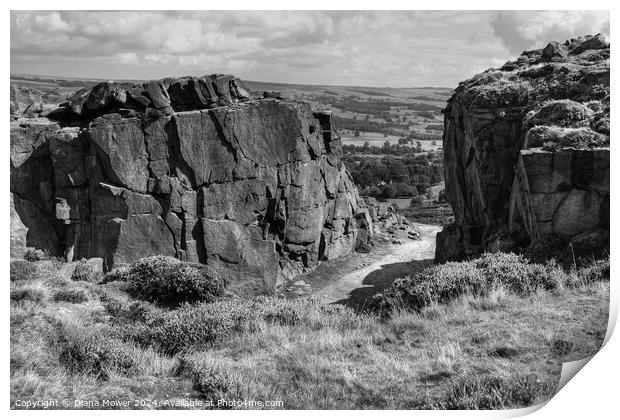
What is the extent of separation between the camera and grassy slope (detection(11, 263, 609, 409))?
855cm

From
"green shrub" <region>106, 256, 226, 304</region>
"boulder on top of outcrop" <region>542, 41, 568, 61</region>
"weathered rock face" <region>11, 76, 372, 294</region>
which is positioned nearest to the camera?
"green shrub" <region>106, 256, 226, 304</region>

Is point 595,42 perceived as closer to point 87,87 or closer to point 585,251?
point 585,251

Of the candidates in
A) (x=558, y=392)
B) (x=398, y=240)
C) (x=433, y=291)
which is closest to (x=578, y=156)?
(x=433, y=291)

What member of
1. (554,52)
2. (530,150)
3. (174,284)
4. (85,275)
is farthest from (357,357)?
(554,52)

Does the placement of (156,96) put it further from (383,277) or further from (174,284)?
(383,277)

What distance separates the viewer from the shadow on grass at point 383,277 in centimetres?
2847

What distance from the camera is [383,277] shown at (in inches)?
1266

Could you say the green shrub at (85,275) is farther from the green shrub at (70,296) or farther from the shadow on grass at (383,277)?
the shadow on grass at (383,277)

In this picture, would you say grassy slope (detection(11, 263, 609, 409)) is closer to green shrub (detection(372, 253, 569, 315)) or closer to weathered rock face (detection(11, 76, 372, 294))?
green shrub (detection(372, 253, 569, 315))

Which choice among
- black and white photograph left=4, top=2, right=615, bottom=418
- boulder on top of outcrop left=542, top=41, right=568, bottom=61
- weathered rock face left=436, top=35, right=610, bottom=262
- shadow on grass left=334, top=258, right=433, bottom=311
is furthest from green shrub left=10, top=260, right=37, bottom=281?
boulder on top of outcrop left=542, top=41, right=568, bottom=61

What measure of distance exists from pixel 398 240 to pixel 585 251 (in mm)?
26945

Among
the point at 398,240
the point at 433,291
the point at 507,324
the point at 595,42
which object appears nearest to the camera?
the point at 507,324

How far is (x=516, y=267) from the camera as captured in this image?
537 inches

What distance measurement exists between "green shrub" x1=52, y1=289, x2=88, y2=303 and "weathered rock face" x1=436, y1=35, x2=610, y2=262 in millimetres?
10693
